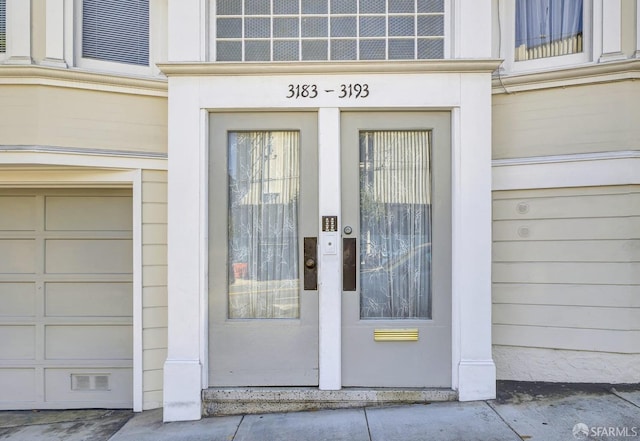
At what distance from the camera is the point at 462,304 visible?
12.0ft

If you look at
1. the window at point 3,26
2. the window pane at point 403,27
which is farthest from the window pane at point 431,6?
the window at point 3,26

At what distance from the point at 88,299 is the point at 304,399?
240 cm

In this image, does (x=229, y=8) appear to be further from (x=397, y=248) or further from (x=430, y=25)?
(x=397, y=248)

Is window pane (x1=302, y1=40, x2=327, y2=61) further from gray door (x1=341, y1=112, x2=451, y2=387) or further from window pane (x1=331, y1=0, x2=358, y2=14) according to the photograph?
gray door (x1=341, y1=112, x2=451, y2=387)

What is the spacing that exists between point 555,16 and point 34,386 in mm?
6264

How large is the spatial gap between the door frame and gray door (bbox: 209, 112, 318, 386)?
10cm

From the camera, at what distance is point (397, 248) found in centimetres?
384

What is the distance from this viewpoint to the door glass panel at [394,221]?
12.5 ft

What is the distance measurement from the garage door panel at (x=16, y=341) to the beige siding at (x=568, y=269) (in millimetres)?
4587

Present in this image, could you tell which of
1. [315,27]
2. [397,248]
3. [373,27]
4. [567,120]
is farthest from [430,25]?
[397,248]

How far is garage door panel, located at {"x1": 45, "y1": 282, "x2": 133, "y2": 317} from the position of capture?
424cm

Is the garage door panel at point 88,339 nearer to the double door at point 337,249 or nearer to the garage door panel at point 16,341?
the garage door panel at point 16,341

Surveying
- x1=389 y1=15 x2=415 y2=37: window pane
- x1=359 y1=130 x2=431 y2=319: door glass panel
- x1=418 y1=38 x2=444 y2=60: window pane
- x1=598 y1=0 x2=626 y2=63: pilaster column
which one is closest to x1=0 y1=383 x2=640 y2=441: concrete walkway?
x1=359 y1=130 x2=431 y2=319: door glass panel

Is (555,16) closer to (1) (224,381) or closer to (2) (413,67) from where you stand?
(2) (413,67)
